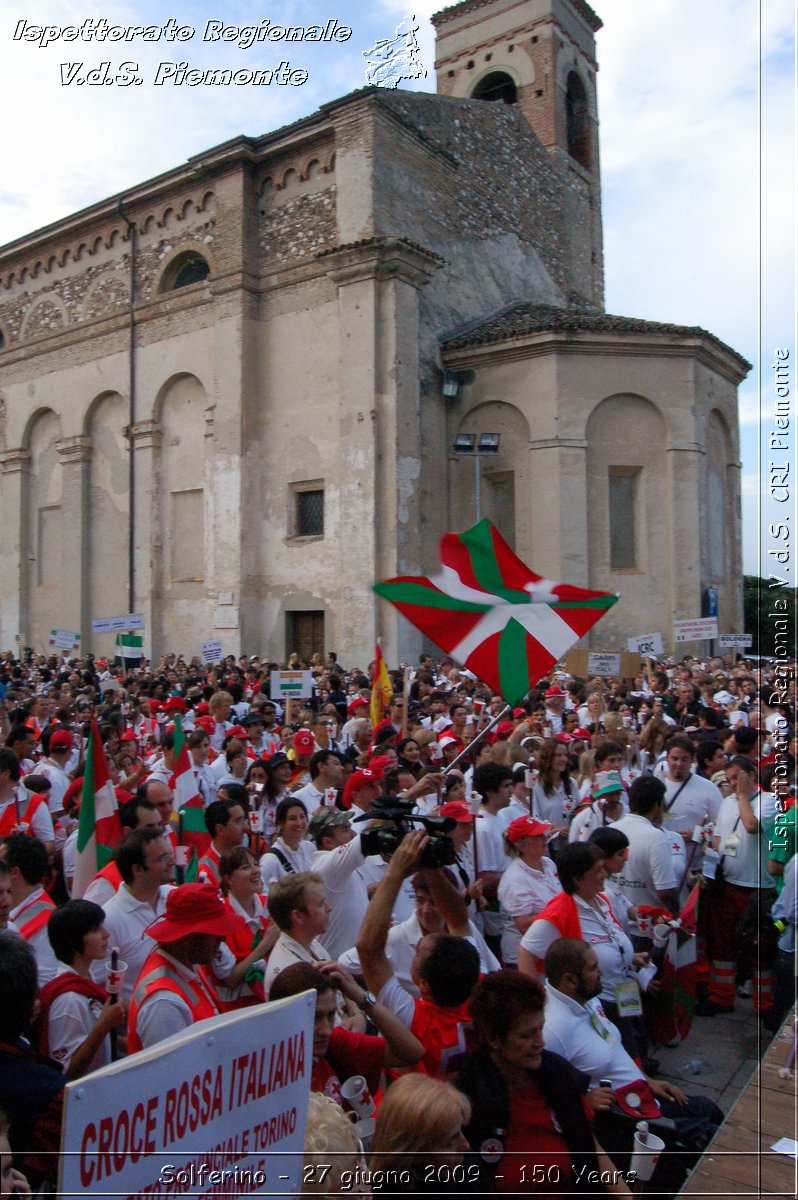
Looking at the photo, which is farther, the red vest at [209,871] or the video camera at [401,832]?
the red vest at [209,871]

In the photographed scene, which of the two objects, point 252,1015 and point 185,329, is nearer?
point 252,1015

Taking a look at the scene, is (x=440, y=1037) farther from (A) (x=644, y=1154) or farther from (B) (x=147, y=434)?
(B) (x=147, y=434)

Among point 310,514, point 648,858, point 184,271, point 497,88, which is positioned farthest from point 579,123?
point 648,858

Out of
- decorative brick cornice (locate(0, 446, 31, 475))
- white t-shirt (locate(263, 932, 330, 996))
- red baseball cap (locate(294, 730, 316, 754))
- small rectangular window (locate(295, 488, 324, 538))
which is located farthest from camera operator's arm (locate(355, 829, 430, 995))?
decorative brick cornice (locate(0, 446, 31, 475))

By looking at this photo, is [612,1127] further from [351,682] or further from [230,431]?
[230,431]

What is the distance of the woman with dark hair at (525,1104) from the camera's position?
284cm

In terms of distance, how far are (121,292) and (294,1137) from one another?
92.3 feet

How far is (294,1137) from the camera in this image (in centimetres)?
229

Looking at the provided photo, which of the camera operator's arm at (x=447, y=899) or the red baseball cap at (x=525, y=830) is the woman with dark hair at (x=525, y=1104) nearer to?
the camera operator's arm at (x=447, y=899)

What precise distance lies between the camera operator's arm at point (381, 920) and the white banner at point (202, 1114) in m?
0.78

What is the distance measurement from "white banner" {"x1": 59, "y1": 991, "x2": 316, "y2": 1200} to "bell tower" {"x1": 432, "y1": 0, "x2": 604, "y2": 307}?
3124 cm

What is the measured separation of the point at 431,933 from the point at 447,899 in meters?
0.16

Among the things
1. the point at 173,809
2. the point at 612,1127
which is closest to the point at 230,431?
the point at 173,809

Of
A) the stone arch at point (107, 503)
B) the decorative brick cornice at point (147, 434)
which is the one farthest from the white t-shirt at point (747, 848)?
the stone arch at point (107, 503)
